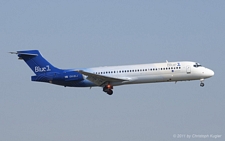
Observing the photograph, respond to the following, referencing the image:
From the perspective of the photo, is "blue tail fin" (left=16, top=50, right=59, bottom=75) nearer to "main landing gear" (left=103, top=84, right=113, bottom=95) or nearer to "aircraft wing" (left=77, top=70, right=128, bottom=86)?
"aircraft wing" (left=77, top=70, right=128, bottom=86)

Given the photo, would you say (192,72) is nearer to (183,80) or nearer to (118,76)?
(183,80)

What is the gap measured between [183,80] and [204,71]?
2805 millimetres

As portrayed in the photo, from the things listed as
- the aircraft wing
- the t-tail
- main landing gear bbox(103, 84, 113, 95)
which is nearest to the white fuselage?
main landing gear bbox(103, 84, 113, 95)

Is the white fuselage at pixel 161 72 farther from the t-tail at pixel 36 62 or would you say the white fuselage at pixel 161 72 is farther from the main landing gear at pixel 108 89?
the t-tail at pixel 36 62

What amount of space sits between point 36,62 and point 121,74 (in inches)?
441

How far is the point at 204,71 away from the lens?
195 feet

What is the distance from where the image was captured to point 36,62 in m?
62.6

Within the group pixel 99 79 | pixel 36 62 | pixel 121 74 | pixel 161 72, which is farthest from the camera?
pixel 36 62

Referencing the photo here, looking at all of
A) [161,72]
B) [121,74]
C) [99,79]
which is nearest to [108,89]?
[99,79]

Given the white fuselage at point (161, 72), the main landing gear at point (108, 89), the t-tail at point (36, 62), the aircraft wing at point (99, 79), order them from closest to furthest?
the aircraft wing at point (99, 79) → the white fuselage at point (161, 72) → the main landing gear at point (108, 89) → the t-tail at point (36, 62)

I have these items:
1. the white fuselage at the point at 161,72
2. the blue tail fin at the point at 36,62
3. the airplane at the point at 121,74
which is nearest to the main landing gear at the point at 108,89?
the airplane at the point at 121,74

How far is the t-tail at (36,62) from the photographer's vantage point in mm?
62000

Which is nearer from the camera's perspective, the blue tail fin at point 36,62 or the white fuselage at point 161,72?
the white fuselage at point 161,72

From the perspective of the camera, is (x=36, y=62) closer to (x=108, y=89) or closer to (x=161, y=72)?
(x=108, y=89)
